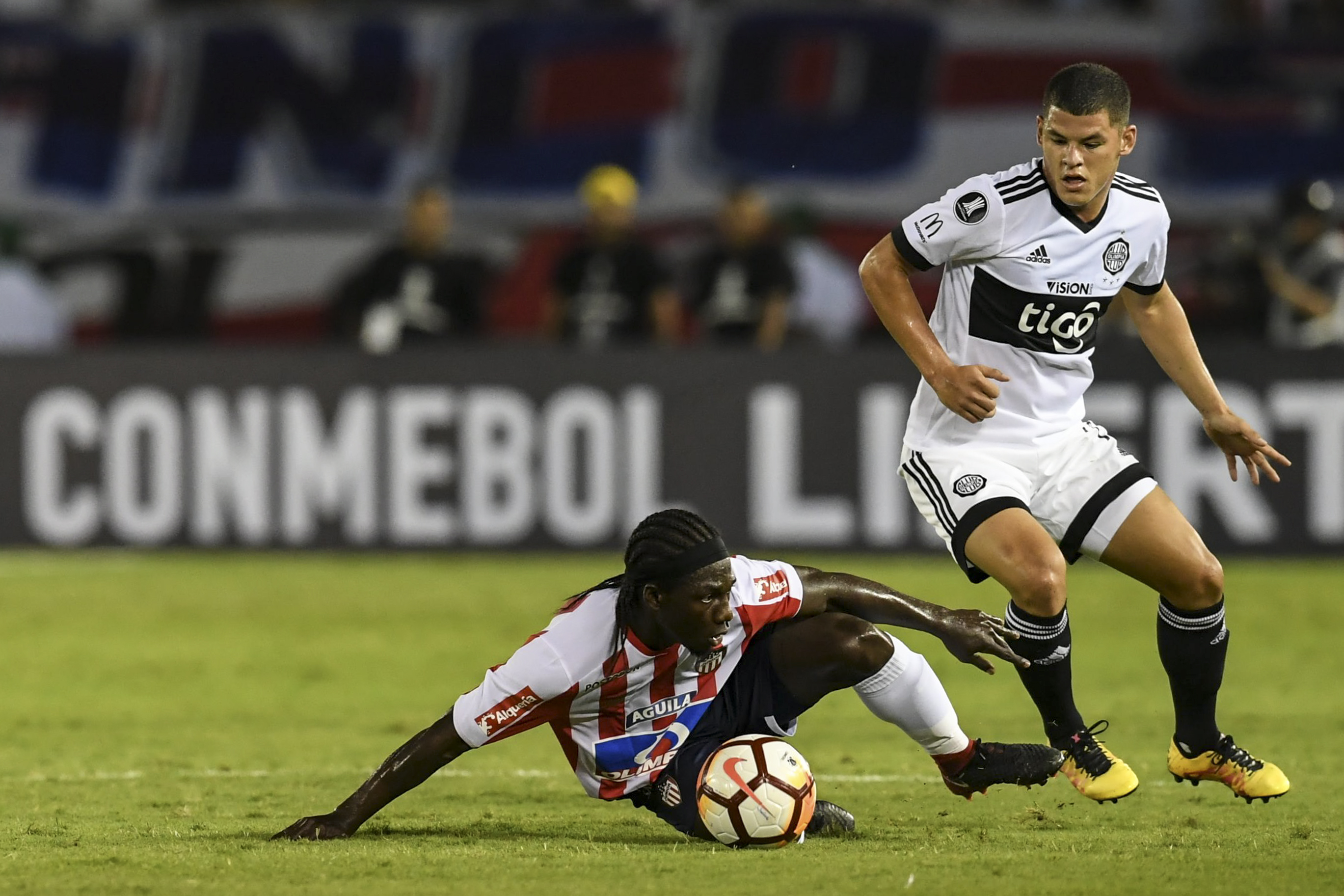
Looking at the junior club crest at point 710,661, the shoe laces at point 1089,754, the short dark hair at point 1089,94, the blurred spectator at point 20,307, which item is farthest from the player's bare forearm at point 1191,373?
the blurred spectator at point 20,307

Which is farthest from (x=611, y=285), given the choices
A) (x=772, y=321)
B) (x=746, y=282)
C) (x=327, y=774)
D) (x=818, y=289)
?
(x=327, y=774)

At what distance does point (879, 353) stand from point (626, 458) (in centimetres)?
170

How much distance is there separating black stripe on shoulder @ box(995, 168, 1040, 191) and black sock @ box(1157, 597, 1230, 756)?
1.30m

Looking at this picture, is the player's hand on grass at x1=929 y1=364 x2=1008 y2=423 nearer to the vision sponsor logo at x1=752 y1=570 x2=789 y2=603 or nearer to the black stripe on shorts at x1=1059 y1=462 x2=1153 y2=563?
the black stripe on shorts at x1=1059 y1=462 x2=1153 y2=563

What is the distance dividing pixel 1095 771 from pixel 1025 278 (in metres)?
1.44

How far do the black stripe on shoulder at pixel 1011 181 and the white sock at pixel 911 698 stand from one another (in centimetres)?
137

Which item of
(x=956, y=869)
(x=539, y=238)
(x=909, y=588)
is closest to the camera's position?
(x=956, y=869)

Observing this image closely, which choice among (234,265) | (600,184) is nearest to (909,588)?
(600,184)

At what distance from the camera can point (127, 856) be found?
5.53 meters

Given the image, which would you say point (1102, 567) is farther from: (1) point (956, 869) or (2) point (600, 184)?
(1) point (956, 869)

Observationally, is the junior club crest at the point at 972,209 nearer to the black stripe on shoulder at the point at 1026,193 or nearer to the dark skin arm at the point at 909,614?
the black stripe on shoulder at the point at 1026,193

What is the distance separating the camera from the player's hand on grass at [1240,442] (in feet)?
20.8

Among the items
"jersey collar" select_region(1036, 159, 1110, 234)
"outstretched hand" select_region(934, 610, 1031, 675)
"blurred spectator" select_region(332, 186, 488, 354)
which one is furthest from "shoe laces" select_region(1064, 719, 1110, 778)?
"blurred spectator" select_region(332, 186, 488, 354)

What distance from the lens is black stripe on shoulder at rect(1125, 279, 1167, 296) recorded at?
6.37 meters
